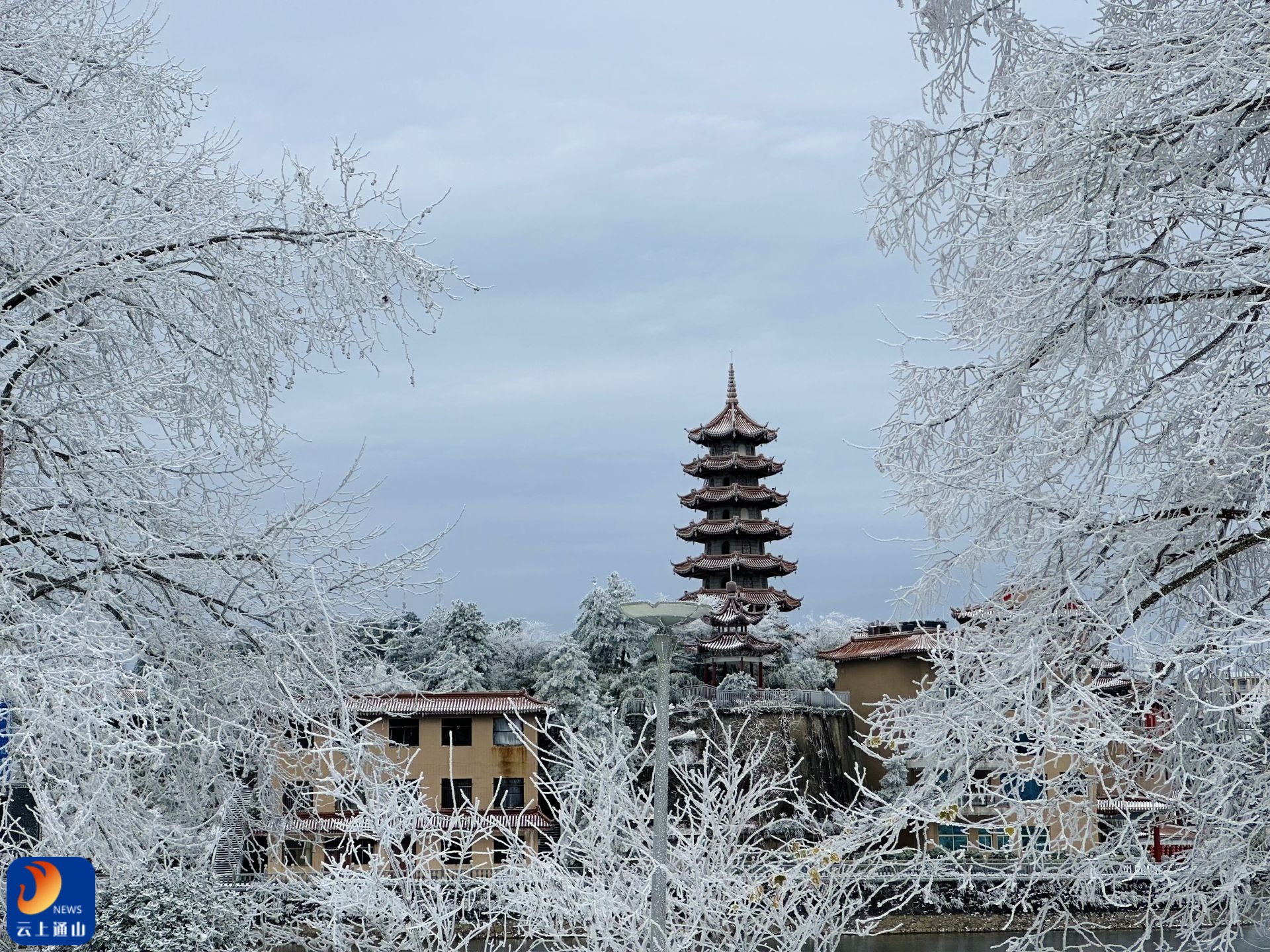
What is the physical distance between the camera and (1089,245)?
169 inches

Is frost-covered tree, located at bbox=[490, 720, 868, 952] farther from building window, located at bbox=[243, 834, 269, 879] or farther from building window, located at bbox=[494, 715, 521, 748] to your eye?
building window, located at bbox=[494, 715, 521, 748]

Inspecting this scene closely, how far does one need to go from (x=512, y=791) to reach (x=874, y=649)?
11166 mm

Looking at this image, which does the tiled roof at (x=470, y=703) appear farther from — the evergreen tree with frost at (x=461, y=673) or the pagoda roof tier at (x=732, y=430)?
the pagoda roof tier at (x=732, y=430)

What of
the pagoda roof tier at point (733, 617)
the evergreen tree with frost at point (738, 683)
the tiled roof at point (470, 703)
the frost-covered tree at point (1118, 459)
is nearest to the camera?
the frost-covered tree at point (1118, 459)

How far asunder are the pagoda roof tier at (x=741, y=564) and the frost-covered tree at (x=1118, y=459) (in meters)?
33.9

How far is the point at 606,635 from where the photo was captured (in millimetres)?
32125

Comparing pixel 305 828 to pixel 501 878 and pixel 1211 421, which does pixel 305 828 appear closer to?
pixel 501 878

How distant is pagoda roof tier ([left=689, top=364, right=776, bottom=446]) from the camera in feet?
135

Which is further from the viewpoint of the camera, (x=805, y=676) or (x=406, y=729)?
(x=805, y=676)

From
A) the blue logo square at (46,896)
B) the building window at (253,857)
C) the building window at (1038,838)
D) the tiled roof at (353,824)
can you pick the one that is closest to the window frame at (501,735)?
the tiled roof at (353,824)

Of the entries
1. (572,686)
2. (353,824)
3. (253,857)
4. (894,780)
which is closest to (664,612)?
(353,824)

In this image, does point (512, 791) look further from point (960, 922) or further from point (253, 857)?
point (253, 857)

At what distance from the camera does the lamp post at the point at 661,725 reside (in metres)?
6.20

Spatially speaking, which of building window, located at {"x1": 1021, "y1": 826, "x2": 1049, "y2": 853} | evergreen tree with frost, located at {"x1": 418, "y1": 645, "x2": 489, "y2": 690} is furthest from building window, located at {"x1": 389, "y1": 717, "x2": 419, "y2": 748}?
building window, located at {"x1": 1021, "y1": 826, "x2": 1049, "y2": 853}
